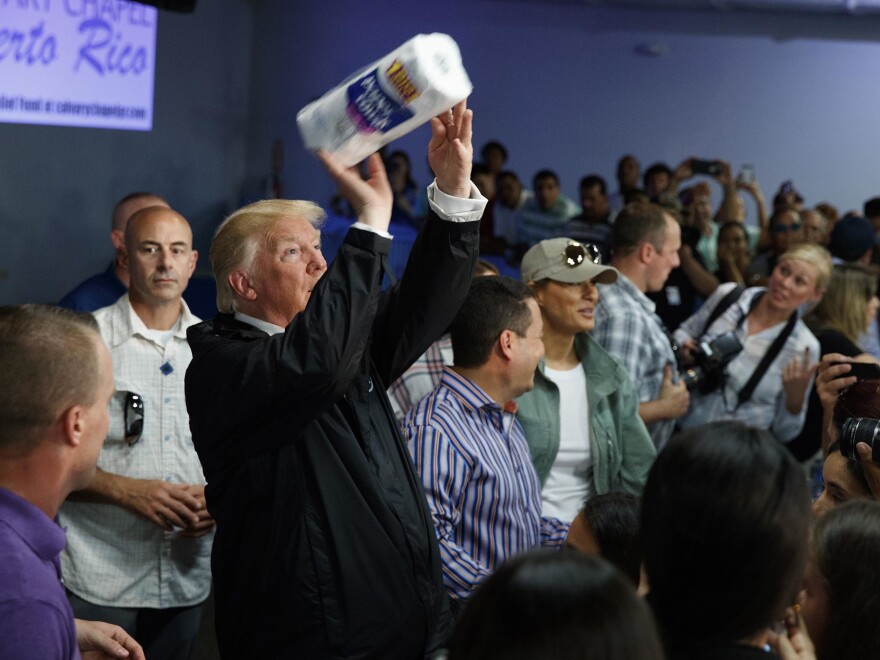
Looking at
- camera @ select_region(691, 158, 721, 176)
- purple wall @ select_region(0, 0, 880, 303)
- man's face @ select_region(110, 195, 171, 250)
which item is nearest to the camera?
man's face @ select_region(110, 195, 171, 250)

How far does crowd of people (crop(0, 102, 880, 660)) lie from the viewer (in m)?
1.06

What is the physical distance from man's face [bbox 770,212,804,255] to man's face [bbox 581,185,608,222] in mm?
1083

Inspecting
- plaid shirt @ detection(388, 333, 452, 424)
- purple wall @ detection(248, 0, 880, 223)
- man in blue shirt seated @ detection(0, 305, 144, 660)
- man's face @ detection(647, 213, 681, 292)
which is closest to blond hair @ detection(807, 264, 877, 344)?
man's face @ detection(647, 213, 681, 292)

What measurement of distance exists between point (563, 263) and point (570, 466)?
61cm

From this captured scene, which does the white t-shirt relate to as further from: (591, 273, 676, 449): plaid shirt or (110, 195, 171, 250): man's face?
(110, 195, 171, 250): man's face

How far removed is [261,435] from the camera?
62.0 inches

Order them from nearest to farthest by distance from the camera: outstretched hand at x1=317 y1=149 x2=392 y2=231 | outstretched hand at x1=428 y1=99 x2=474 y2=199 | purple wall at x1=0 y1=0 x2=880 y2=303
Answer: outstretched hand at x1=317 y1=149 x2=392 y2=231, outstretched hand at x1=428 y1=99 x2=474 y2=199, purple wall at x1=0 y1=0 x2=880 y2=303

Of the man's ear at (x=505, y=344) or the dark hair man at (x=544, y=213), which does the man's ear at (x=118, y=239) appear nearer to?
the man's ear at (x=505, y=344)

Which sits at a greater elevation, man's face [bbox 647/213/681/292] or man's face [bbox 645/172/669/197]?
man's face [bbox 645/172/669/197]

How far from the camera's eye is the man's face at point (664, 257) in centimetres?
362

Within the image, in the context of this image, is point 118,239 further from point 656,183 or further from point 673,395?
point 656,183

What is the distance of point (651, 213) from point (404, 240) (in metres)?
3.43

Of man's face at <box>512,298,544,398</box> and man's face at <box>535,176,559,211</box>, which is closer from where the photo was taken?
man's face at <box>512,298,544,398</box>

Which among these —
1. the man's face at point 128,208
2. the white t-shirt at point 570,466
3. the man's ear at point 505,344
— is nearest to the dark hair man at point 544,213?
the man's face at point 128,208
